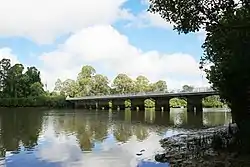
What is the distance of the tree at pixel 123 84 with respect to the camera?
12838 centimetres

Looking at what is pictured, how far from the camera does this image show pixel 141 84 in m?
131

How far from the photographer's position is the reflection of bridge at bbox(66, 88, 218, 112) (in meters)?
84.4

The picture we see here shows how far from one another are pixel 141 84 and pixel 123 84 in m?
6.39

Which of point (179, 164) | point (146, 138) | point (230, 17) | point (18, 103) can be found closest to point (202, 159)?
point (179, 164)

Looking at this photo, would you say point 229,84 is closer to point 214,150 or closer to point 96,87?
point 214,150

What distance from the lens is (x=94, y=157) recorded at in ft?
71.7

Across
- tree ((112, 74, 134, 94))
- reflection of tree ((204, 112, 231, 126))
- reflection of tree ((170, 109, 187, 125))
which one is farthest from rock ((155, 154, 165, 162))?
tree ((112, 74, 134, 94))

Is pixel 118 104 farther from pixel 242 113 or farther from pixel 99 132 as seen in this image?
pixel 242 113

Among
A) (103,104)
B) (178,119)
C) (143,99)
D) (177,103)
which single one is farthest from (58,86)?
(178,119)

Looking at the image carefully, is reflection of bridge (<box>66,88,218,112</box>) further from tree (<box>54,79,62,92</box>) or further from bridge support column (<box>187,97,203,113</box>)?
tree (<box>54,79,62,92</box>)

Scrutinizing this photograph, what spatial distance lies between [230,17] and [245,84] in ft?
16.2

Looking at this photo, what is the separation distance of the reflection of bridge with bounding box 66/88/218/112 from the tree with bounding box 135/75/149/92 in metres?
18.1

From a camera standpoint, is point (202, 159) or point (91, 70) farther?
point (91, 70)

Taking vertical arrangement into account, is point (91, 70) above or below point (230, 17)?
above
